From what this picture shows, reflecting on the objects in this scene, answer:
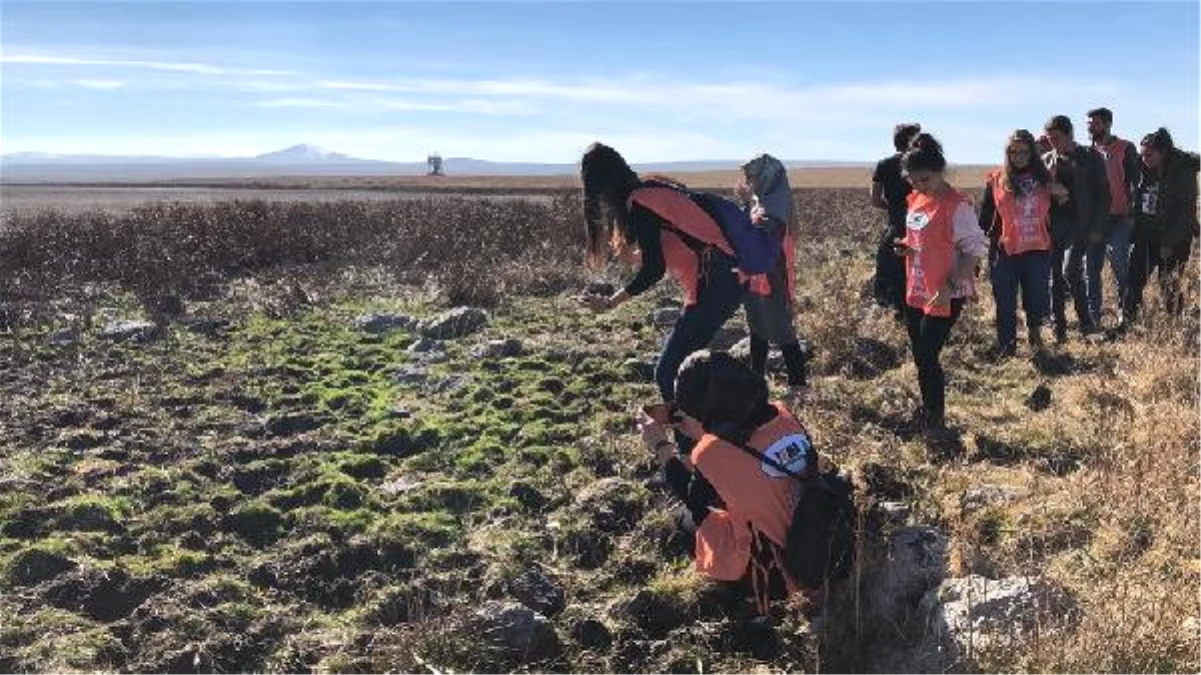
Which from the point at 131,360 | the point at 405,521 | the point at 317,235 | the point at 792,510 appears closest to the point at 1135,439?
the point at 792,510

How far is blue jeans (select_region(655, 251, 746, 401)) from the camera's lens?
550 centimetres

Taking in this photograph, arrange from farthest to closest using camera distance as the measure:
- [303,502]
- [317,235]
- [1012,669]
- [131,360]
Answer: [317,235], [131,360], [303,502], [1012,669]

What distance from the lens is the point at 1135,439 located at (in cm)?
516

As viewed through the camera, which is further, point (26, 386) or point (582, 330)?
point (582, 330)

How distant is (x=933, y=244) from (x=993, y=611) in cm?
282

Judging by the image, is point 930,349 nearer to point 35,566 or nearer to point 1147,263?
point 1147,263

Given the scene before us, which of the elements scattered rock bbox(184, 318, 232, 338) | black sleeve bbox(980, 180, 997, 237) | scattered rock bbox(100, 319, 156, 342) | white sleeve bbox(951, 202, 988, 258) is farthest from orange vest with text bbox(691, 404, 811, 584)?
scattered rock bbox(100, 319, 156, 342)

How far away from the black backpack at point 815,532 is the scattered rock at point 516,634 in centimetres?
103

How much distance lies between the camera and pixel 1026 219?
8.01 meters

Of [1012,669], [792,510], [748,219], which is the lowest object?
[1012,669]

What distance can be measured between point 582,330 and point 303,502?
4850mm

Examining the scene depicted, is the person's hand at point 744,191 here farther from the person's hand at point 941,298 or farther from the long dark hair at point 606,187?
the long dark hair at point 606,187

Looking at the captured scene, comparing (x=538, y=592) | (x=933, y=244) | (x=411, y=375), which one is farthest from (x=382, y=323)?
(x=538, y=592)

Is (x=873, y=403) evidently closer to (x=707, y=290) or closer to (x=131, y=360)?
(x=707, y=290)
